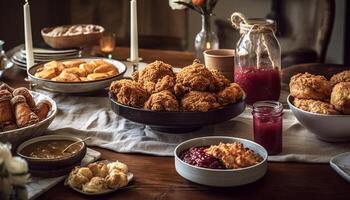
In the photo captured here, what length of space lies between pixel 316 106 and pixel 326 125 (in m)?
0.05

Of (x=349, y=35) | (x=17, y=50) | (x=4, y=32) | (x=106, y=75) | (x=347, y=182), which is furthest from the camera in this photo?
(x=349, y=35)

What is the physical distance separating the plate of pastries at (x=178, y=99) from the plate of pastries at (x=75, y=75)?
31 cm

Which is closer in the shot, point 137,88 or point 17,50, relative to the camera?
point 137,88

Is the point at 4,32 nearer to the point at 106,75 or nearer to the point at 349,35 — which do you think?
the point at 106,75

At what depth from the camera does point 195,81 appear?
61.2 inches

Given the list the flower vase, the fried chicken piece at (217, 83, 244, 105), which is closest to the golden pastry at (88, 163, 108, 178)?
the fried chicken piece at (217, 83, 244, 105)

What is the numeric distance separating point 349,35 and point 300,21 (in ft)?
2.17

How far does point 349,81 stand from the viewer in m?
1.56

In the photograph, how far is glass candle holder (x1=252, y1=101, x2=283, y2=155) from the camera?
1466 mm

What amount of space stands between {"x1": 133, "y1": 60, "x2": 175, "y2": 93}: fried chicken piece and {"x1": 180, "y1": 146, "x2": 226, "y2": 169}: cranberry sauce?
0.86 ft

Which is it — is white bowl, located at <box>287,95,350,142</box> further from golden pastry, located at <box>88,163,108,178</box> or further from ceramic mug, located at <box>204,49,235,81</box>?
golden pastry, located at <box>88,163,108,178</box>

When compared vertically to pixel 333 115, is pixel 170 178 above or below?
below

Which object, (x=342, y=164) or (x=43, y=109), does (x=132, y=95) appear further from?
(x=342, y=164)

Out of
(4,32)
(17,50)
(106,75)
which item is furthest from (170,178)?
(4,32)
